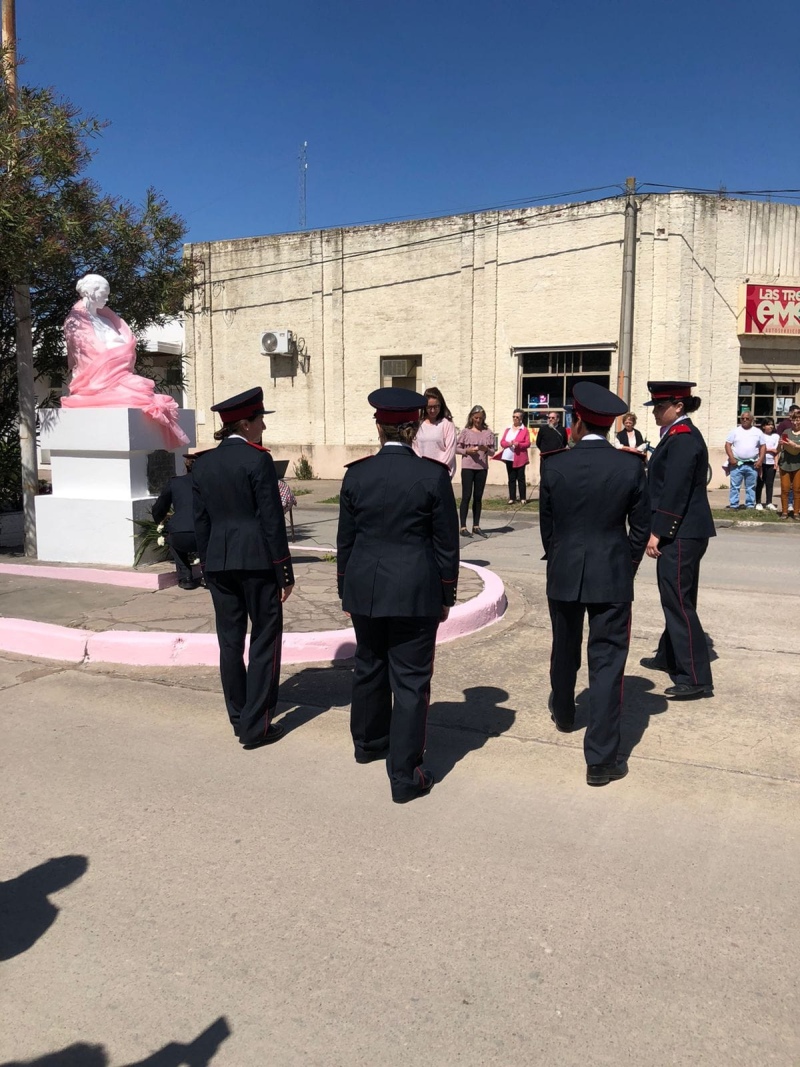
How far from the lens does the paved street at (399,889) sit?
249cm

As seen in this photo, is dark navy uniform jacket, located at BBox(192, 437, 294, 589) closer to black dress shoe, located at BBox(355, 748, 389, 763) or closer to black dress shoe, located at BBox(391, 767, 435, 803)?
black dress shoe, located at BBox(355, 748, 389, 763)

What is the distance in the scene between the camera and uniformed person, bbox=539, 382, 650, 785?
4148mm

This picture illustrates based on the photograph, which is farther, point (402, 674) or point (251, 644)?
point (251, 644)

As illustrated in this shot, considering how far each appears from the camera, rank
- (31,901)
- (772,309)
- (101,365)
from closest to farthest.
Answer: (31,901), (101,365), (772,309)

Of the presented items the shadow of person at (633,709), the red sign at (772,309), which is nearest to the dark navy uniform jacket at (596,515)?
the shadow of person at (633,709)

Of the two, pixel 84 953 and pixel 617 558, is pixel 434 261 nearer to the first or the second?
pixel 617 558

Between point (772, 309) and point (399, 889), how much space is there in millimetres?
18682

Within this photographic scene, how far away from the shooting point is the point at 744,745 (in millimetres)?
4570

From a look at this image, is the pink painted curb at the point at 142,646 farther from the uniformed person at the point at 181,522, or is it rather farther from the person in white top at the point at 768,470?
the person in white top at the point at 768,470

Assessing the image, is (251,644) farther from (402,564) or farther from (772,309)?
(772,309)

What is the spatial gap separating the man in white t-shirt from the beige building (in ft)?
13.3

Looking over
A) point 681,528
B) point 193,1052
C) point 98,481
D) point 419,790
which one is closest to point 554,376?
point 98,481

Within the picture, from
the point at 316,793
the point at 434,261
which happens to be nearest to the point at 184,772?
the point at 316,793

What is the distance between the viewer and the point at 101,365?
27.7 feet
